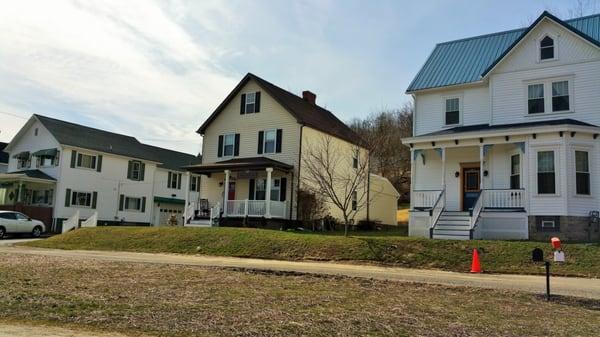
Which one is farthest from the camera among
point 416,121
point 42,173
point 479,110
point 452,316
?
point 42,173

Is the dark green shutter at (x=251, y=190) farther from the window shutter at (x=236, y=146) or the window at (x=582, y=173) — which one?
the window at (x=582, y=173)

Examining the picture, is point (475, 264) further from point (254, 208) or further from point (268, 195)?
point (254, 208)

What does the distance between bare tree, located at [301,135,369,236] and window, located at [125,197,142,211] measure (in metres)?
20.6

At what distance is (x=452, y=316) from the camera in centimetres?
866

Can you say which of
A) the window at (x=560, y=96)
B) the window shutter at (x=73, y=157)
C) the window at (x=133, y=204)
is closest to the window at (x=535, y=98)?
the window at (x=560, y=96)

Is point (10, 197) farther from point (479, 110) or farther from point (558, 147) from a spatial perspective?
point (558, 147)

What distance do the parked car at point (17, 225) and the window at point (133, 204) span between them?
1091cm

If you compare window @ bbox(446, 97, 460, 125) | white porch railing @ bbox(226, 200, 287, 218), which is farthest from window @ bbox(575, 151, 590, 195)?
white porch railing @ bbox(226, 200, 287, 218)

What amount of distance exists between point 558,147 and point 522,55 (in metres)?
4.89

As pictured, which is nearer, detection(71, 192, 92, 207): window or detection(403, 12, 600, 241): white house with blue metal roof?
detection(403, 12, 600, 241): white house with blue metal roof

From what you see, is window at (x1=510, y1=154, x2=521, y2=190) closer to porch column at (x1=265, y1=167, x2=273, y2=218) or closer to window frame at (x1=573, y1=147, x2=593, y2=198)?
window frame at (x1=573, y1=147, x2=593, y2=198)

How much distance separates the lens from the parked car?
105ft

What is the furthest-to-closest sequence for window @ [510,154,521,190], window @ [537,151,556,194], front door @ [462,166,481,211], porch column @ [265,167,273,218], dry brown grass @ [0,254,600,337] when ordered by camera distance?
porch column @ [265,167,273,218], front door @ [462,166,481,211], window @ [510,154,521,190], window @ [537,151,556,194], dry brown grass @ [0,254,600,337]

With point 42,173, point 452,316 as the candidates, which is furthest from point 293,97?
point 452,316
